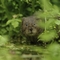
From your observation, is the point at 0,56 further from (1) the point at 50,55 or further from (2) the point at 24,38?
(2) the point at 24,38

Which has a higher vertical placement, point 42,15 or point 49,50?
point 42,15

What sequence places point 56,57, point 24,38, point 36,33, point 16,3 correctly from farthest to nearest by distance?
point 16,3 < point 24,38 < point 36,33 < point 56,57

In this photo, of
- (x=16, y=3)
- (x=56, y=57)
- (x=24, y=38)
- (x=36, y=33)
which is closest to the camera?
(x=56, y=57)

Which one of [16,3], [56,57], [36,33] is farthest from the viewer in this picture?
[16,3]

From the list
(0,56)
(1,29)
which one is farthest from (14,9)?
(0,56)

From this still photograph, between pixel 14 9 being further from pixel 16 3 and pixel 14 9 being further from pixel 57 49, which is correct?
pixel 57 49

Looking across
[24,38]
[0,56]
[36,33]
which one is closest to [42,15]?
[0,56]

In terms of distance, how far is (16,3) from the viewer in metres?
5.24

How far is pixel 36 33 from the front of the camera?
4.39 metres

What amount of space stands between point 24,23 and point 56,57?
364 cm

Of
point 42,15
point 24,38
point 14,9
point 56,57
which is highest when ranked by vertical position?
point 14,9

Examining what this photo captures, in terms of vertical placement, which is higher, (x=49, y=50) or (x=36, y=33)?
(x=36, y=33)

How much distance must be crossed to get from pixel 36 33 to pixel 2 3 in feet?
3.82

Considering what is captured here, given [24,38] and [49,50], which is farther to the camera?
[24,38]
